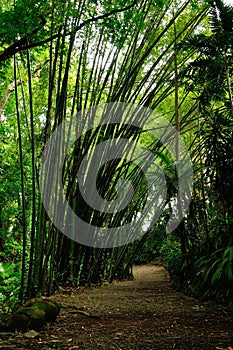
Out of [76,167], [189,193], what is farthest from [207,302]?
[76,167]

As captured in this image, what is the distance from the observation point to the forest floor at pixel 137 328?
60.2 inches

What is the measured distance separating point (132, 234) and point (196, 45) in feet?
12.2

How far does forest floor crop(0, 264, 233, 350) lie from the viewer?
60.2 inches

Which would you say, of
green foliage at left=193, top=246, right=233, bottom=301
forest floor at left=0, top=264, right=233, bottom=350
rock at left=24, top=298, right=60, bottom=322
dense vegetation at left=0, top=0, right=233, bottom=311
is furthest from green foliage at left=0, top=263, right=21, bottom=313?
green foliage at left=193, top=246, right=233, bottom=301

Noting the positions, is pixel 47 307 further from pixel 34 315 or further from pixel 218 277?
pixel 218 277

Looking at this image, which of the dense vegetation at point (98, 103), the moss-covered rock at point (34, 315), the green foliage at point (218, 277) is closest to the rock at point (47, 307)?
the moss-covered rock at point (34, 315)

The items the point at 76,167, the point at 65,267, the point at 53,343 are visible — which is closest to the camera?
the point at 53,343

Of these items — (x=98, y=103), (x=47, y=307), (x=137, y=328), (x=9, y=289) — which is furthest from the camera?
(x=98, y=103)

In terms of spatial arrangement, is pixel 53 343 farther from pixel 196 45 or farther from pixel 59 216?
pixel 196 45

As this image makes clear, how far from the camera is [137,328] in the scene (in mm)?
1844

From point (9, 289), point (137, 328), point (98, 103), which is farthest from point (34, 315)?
point (98, 103)

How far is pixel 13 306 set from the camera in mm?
2498

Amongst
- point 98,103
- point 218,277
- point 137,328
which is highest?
point 98,103

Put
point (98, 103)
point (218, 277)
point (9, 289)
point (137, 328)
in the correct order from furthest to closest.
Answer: point (98, 103)
point (9, 289)
point (218, 277)
point (137, 328)
